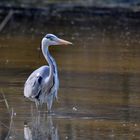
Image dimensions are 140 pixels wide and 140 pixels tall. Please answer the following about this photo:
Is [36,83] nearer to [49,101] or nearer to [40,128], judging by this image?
[49,101]

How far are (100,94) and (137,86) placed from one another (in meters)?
1.30

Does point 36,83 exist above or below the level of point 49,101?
above

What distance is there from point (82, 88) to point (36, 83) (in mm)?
2620

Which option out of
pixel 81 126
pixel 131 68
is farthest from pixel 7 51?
pixel 81 126

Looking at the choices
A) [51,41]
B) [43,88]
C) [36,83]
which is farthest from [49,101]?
[51,41]

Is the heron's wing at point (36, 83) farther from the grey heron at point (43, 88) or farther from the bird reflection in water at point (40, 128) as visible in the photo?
the bird reflection in water at point (40, 128)

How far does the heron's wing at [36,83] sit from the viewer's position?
1415 cm

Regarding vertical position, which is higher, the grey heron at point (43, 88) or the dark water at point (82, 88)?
the grey heron at point (43, 88)

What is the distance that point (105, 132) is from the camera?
12.4 meters

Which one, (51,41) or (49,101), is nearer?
(49,101)

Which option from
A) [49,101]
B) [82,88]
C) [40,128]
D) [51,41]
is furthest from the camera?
[82,88]

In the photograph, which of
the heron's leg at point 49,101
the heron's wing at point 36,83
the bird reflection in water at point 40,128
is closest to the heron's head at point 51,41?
the heron's wing at point 36,83

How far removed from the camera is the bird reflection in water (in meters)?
12.1

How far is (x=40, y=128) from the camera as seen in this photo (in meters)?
12.9
